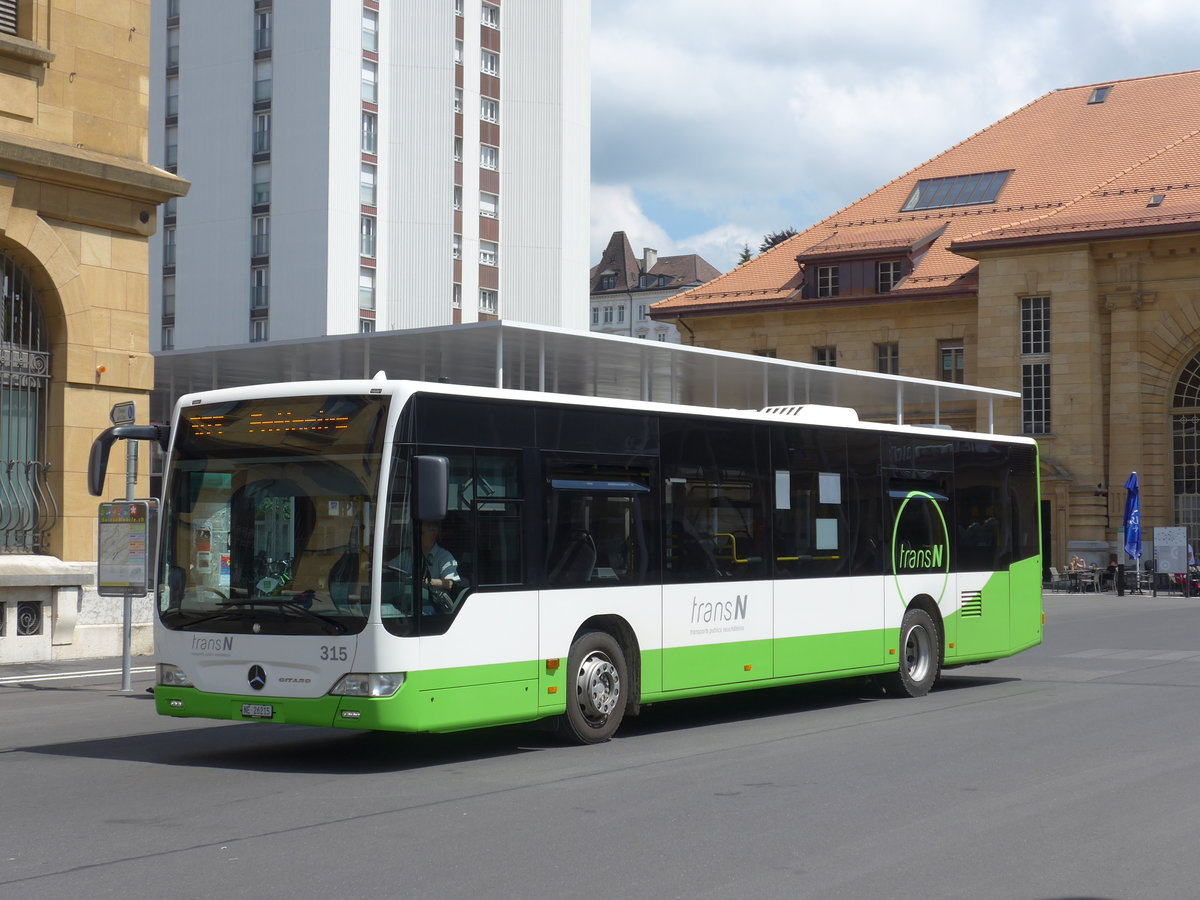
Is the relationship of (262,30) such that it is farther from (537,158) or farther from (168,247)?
(537,158)

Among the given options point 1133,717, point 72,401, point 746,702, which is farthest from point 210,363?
point 1133,717

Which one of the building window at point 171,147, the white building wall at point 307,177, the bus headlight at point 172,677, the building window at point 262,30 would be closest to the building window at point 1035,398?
the white building wall at point 307,177

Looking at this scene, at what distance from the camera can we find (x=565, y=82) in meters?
74.2

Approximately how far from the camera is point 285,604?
10688 millimetres

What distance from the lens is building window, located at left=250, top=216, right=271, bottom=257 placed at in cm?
6675

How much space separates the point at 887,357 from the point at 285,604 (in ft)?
166

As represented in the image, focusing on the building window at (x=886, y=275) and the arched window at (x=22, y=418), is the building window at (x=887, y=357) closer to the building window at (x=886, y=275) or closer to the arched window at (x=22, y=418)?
the building window at (x=886, y=275)

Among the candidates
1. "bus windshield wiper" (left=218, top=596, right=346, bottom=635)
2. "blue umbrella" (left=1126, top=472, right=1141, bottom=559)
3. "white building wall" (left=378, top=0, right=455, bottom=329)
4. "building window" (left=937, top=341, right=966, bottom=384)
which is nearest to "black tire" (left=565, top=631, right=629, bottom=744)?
"bus windshield wiper" (left=218, top=596, right=346, bottom=635)

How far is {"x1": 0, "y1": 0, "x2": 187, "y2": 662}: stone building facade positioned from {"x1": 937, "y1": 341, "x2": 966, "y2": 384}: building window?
133ft

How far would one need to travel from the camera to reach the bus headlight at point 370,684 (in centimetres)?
1034

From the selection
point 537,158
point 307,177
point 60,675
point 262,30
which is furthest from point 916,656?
point 537,158

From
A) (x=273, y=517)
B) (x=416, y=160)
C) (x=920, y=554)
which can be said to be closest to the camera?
(x=273, y=517)

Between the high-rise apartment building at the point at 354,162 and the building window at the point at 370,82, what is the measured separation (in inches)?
3.4

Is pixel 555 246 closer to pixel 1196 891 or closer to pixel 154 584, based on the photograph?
pixel 154 584
